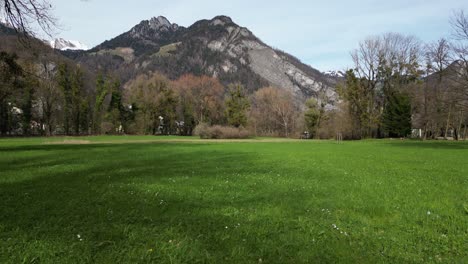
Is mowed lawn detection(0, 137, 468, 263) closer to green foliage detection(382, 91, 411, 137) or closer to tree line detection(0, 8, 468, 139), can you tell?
tree line detection(0, 8, 468, 139)

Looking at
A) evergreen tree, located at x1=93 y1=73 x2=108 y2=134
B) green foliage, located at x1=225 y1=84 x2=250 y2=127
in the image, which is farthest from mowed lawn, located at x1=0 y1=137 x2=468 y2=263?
evergreen tree, located at x1=93 y1=73 x2=108 y2=134

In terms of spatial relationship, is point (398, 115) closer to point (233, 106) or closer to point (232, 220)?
point (233, 106)

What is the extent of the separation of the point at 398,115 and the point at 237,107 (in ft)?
115

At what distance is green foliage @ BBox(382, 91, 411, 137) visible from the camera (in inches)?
2408

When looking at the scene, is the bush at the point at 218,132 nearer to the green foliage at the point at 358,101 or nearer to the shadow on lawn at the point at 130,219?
the green foliage at the point at 358,101

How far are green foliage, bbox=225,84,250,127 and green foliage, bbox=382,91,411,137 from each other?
30.8 metres

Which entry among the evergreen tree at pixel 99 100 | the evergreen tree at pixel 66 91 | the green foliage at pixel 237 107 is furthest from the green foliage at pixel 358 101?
the evergreen tree at pixel 66 91

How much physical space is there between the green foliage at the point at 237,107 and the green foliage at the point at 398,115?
30.8 meters

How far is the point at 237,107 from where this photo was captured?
7269 cm

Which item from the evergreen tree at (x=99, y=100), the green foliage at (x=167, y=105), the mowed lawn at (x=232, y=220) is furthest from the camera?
the green foliage at (x=167, y=105)

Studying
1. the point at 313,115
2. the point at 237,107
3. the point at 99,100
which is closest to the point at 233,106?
the point at 237,107

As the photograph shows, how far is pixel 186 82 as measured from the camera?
9306cm

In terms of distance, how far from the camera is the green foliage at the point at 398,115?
201ft

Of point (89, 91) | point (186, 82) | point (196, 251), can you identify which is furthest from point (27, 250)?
point (186, 82)
